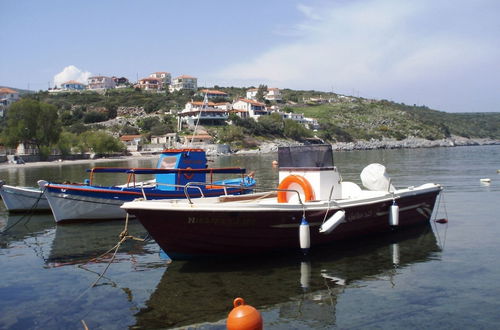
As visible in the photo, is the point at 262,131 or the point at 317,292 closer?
the point at 317,292

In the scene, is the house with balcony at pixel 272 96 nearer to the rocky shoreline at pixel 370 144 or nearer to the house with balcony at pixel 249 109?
the house with balcony at pixel 249 109

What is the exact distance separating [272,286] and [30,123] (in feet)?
261

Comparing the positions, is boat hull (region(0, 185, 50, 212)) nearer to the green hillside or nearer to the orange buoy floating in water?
the orange buoy floating in water

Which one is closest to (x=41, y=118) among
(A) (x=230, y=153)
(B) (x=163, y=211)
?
(A) (x=230, y=153)

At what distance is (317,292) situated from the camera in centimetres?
955

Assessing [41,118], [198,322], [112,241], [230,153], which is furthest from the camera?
[230,153]

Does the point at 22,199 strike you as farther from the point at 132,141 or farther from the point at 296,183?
the point at 132,141

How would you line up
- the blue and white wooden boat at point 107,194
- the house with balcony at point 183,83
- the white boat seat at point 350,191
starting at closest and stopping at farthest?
1. the white boat seat at point 350,191
2. the blue and white wooden boat at point 107,194
3. the house with balcony at point 183,83

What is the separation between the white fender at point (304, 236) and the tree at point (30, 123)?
7731 centimetres

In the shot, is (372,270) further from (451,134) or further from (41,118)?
(451,134)

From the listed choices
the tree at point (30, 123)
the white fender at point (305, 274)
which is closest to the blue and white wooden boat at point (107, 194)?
the white fender at point (305, 274)

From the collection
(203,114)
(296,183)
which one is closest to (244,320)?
(296,183)

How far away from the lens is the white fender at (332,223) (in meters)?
11.5

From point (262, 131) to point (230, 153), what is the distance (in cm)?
2697
